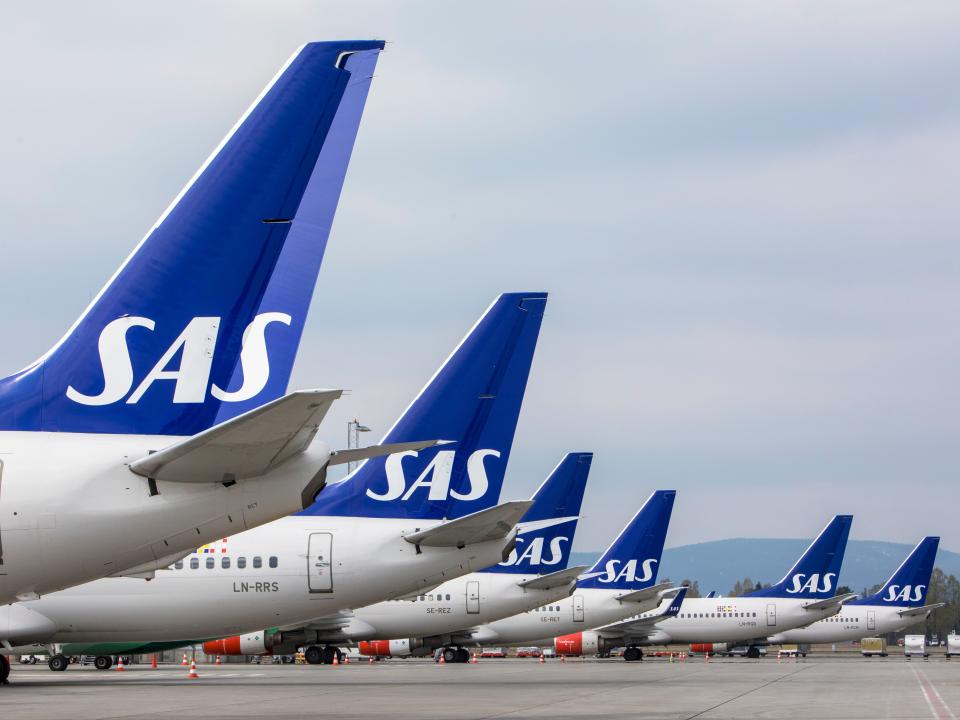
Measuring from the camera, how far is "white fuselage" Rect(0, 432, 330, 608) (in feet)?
34.3

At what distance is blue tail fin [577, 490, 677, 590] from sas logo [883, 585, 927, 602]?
2520cm

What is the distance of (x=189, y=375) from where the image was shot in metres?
11.5

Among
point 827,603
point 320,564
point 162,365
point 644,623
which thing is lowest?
point 644,623

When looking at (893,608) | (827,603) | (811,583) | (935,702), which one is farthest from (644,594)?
(893,608)

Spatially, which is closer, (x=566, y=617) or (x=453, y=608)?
(x=453, y=608)

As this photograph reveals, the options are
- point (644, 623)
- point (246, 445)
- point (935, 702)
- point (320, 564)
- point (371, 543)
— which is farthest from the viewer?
point (644, 623)

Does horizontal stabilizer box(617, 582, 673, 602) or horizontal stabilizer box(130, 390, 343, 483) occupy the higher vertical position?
horizontal stabilizer box(617, 582, 673, 602)

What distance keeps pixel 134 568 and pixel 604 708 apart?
1177 cm

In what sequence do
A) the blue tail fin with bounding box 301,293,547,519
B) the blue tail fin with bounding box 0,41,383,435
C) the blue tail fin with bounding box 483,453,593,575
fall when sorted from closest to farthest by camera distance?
the blue tail fin with bounding box 0,41,383,435 < the blue tail fin with bounding box 301,293,547,519 < the blue tail fin with bounding box 483,453,593,575

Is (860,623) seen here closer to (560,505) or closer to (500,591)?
(560,505)

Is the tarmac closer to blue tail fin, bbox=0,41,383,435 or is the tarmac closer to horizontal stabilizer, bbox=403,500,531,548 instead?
horizontal stabilizer, bbox=403,500,531,548

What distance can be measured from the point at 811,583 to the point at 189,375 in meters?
60.5

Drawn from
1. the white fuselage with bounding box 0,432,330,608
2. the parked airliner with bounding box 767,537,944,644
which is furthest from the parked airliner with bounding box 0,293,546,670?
the parked airliner with bounding box 767,537,944,644

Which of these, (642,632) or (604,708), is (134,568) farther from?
(642,632)
